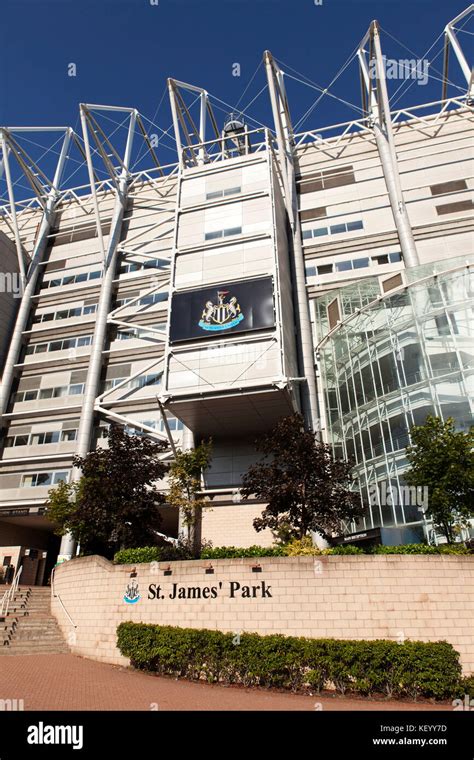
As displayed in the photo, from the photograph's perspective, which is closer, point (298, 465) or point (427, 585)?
point (427, 585)

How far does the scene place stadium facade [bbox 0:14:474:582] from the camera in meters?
24.7

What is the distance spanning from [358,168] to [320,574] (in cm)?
3959

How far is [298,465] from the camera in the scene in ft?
63.7

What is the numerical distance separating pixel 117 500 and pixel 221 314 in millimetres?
13980

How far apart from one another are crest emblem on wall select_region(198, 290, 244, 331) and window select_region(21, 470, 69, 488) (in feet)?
56.9

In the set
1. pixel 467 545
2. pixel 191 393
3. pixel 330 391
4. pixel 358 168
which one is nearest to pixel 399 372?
pixel 330 391

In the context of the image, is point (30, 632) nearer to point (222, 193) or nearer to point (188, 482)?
point (188, 482)

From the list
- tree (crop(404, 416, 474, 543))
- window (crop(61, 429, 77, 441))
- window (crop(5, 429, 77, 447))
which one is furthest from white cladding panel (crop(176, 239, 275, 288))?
tree (crop(404, 416, 474, 543))

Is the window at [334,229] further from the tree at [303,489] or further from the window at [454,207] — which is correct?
the tree at [303,489]

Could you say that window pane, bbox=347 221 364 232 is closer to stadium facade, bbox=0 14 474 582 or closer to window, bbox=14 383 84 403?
stadium facade, bbox=0 14 474 582

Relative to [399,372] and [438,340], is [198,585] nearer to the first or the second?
[399,372]

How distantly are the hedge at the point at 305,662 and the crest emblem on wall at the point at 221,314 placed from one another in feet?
61.6
